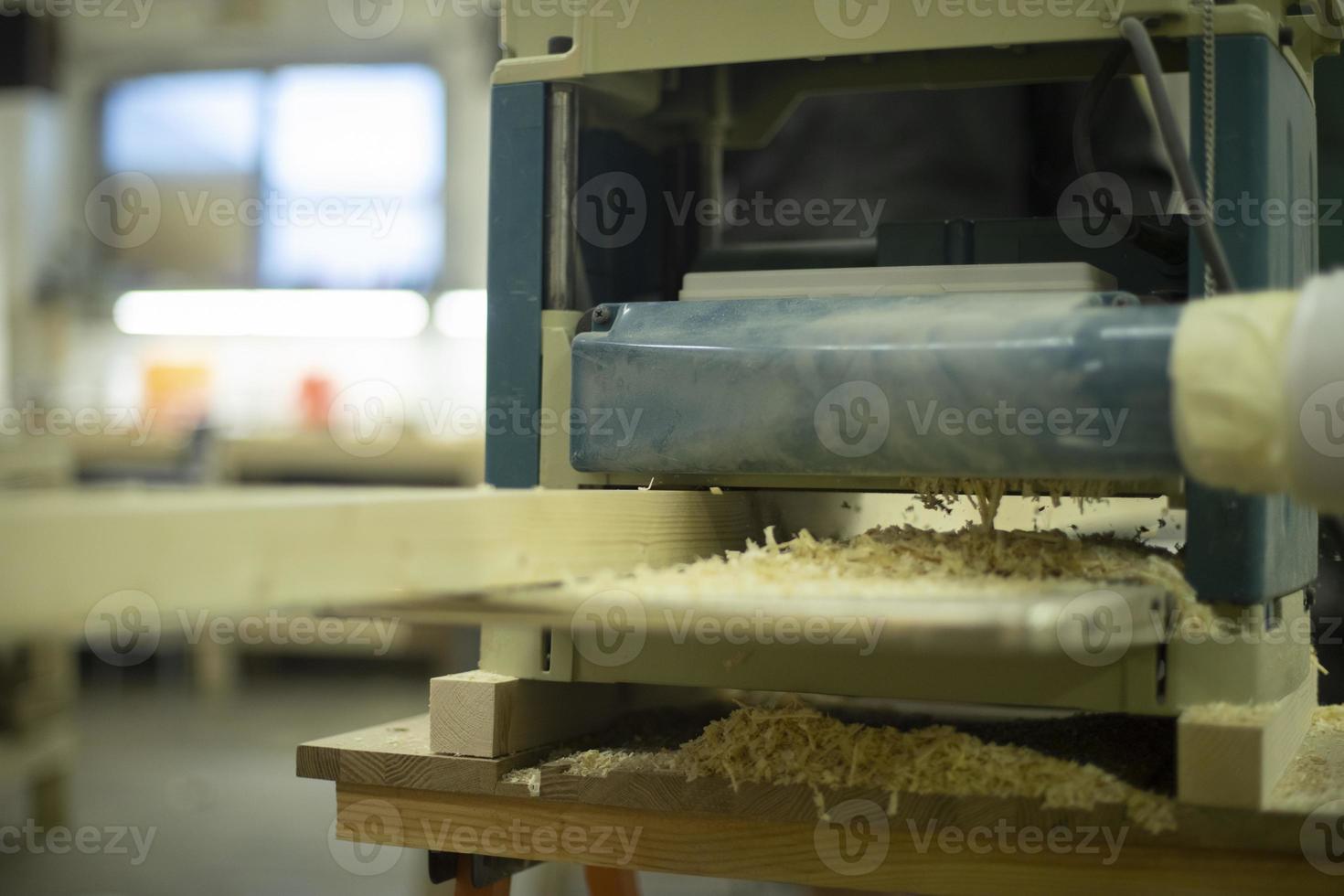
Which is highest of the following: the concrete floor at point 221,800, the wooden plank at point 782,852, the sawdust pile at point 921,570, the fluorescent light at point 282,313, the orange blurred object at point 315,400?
the fluorescent light at point 282,313

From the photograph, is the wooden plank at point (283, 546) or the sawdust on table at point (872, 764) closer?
the wooden plank at point (283, 546)

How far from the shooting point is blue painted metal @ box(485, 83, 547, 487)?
1226mm

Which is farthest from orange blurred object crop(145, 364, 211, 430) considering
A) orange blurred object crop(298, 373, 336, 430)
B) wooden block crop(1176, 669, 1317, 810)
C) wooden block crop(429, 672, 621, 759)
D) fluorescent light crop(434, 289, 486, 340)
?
wooden block crop(1176, 669, 1317, 810)

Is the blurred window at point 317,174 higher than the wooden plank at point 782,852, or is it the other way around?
the blurred window at point 317,174

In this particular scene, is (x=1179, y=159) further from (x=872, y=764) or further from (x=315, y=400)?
(x=315, y=400)

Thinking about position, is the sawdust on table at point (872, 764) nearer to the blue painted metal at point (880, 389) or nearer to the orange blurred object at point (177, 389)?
the blue painted metal at point (880, 389)

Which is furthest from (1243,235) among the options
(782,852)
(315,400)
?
(315,400)

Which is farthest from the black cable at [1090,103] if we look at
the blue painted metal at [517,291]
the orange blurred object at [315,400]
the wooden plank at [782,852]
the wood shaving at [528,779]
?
the orange blurred object at [315,400]

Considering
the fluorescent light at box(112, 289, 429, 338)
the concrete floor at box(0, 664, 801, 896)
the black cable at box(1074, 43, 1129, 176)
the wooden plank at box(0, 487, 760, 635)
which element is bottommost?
the concrete floor at box(0, 664, 801, 896)

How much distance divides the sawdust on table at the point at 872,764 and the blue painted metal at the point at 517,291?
30 centimetres

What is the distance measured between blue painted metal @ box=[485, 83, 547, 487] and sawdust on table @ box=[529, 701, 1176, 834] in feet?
0.99

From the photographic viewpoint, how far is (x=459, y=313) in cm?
491

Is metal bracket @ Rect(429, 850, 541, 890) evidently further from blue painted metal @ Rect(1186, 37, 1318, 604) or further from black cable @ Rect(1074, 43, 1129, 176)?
black cable @ Rect(1074, 43, 1129, 176)

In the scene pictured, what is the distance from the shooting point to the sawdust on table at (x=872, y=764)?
96 centimetres
